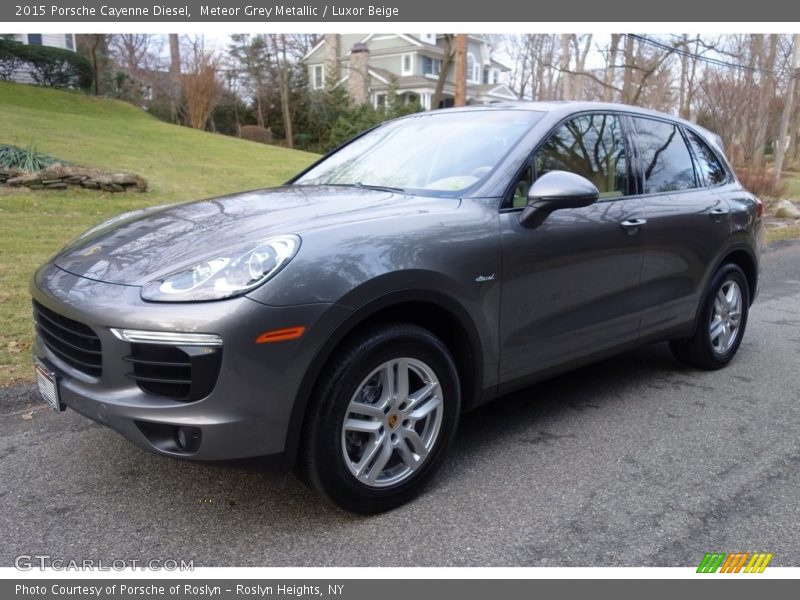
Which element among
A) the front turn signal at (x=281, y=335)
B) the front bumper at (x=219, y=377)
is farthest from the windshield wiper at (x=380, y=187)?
the front turn signal at (x=281, y=335)

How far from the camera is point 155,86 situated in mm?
33219

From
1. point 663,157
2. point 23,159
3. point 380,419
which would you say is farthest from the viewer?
point 23,159

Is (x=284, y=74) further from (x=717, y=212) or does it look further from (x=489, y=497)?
(x=489, y=497)

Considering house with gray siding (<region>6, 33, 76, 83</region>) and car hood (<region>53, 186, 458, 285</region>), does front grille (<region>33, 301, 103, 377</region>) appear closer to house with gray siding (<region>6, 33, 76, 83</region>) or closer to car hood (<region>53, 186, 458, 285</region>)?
car hood (<region>53, 186, 458, 285</region>)

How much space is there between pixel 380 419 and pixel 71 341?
1.27 m

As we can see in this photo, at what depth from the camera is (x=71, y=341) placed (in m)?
2.72

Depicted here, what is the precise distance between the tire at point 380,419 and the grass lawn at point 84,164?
2545mm

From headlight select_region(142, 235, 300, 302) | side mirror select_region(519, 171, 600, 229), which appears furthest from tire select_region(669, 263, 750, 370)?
headlight select_region(142, 235, 300, 302)

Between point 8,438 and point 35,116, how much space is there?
1754cm

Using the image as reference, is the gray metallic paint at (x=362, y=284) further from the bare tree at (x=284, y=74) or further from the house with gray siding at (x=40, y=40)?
the bare tree at (x=284, y=74)

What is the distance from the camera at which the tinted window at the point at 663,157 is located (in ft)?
13.9

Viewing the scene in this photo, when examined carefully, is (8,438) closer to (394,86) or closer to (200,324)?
(200,324)

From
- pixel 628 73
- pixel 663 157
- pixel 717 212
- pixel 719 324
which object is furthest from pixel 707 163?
pixel 628 73
